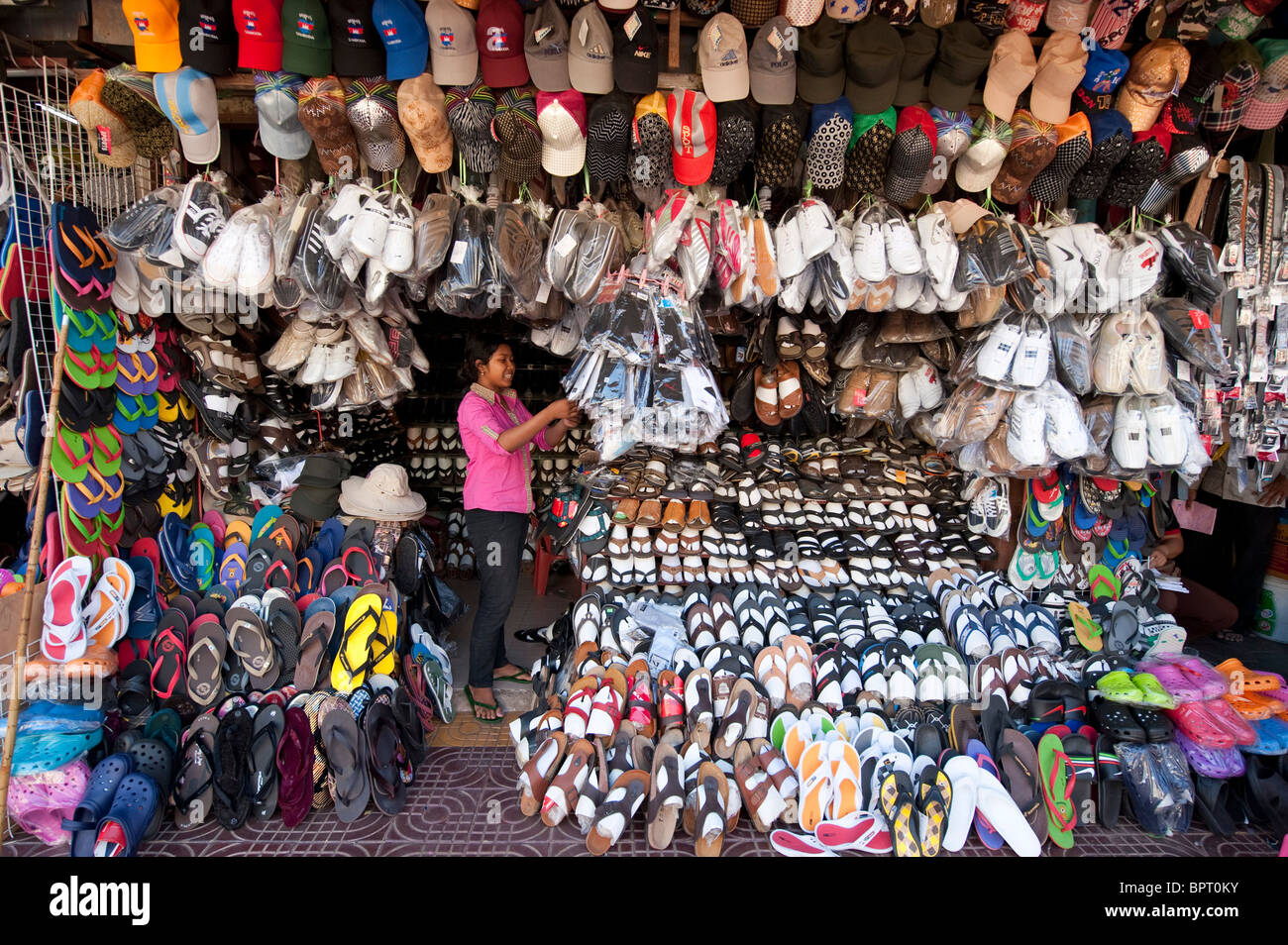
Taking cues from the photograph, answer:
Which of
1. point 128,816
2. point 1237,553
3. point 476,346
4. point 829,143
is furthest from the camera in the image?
point 1237,553

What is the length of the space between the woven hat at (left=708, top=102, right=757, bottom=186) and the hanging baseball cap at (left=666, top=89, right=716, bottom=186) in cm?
3

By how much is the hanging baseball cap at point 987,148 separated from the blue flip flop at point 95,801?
3.89 metres

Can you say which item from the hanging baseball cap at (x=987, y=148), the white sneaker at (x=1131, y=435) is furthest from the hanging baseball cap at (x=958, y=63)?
the white sneaker at (x=1131, y=435)

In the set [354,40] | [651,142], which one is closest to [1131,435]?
[651,142]

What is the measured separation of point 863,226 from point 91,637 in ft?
11.3

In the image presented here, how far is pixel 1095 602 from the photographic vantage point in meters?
3.23

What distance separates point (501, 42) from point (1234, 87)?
2.88 metres

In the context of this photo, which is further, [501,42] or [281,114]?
[281,114]

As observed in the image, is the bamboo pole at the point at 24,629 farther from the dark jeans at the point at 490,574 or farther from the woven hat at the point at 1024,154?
the woven hat at the point at 1024,154

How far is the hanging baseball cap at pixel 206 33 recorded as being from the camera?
7.73ft

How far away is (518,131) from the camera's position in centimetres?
251

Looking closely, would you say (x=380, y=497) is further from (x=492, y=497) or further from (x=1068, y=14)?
(x=1068, y=14)

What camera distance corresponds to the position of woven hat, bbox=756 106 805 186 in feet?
8.25

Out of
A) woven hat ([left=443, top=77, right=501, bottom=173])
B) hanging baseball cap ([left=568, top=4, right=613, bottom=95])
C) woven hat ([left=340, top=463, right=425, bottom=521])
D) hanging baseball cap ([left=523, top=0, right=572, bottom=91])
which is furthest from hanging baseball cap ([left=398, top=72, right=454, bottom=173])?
woven hat ([left=340, top=463, right=425, bottom=521])
